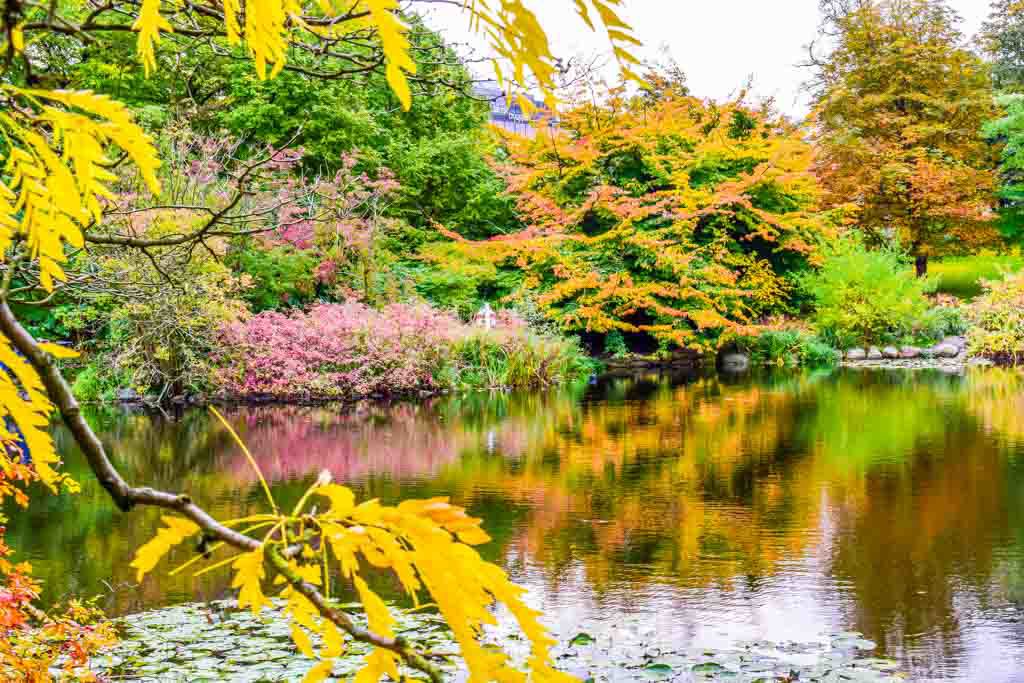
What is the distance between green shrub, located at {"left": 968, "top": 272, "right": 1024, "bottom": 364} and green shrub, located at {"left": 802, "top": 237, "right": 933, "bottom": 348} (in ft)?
4.29

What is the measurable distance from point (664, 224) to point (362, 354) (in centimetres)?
789

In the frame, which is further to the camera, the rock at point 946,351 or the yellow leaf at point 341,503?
the rock at point 946,351

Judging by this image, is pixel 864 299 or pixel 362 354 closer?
pixel 362 354

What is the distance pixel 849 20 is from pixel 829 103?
8.22ft

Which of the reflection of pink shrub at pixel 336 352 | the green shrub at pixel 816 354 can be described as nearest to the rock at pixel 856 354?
the green shrub at pixel 816 354

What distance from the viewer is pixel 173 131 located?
16.0 meters

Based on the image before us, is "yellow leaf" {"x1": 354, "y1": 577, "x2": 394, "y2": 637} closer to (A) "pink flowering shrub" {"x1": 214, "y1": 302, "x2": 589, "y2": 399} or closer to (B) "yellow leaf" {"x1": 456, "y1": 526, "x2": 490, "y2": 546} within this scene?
(B) "yellow leaf" {"x1": 456, "y1": 526, "x2": 490, "y2": 546}

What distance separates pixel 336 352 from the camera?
15242 millimetres

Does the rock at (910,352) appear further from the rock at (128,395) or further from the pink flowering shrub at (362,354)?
the rock at (128,395)

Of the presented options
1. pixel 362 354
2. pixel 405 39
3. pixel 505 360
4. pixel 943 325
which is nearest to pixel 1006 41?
pixel 943 325

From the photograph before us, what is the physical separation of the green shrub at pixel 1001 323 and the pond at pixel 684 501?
5.69 m

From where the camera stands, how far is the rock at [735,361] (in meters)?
20.4

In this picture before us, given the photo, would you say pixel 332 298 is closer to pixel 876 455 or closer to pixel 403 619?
pixel 876 455

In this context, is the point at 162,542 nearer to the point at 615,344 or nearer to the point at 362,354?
the point at 362,354
